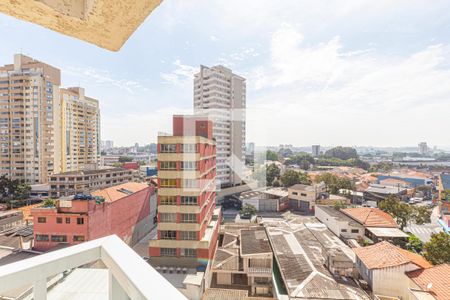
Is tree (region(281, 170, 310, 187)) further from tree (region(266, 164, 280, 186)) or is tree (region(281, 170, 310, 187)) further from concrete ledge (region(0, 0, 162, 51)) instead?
concrete ledge (region(0, 0, 162, 51))

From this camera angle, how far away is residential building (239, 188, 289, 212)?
22.2 meters

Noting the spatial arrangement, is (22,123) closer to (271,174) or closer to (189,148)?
(189,148)

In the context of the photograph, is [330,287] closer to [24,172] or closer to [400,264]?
[400,264]

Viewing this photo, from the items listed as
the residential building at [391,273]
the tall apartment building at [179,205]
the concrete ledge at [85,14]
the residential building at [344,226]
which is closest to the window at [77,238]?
the tall apartment building at [179,205]

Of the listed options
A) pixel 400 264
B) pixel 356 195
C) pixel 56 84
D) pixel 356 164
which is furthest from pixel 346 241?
pixel 356 164

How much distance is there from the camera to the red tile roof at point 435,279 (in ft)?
23.6

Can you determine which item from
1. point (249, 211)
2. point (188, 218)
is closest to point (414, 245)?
point (249, 211)

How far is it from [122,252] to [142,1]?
974 mm

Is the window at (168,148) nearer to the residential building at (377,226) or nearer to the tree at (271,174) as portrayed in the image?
the residential building at (377,226)

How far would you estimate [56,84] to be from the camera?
97.4ft

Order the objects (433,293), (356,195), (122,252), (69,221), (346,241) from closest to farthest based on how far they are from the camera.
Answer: (122,252) → (433,293) → (69,221) → (346,241) → (356,195)

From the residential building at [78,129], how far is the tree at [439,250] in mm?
32851

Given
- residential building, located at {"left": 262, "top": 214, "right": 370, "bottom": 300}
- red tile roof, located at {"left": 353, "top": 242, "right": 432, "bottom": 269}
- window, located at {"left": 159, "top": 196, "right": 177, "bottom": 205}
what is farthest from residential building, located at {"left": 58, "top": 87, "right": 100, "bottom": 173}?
red tile roof, located at {"left": 353, "top": 242, "right": 432, "bottom": 269}

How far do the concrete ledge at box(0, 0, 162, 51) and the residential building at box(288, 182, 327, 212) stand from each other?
23.7 meters
